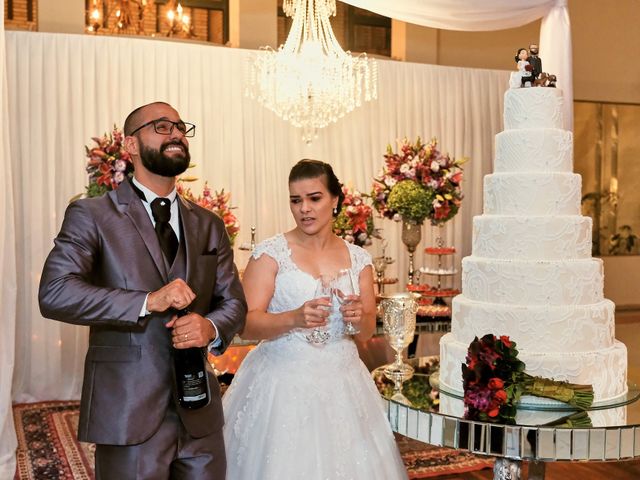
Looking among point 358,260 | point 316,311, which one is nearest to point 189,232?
point 316,311

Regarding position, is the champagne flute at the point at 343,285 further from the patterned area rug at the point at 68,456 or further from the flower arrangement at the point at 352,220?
the flower arrangement at the point at 352,220

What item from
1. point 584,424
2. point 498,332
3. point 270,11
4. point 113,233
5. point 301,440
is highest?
point 270,11

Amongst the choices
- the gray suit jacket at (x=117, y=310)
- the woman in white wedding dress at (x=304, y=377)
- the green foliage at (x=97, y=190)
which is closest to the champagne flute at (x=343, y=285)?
the woman in white wedding dress at (x=304, y=377)

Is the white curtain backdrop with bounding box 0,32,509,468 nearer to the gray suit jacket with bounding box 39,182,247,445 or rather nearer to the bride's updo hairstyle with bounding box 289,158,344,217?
the bride's updo hairstyle with bounding box 289,158,344,217

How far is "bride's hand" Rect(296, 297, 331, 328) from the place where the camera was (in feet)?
9.32

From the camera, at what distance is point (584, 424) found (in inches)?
102

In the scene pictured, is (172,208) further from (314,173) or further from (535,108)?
(535,108)

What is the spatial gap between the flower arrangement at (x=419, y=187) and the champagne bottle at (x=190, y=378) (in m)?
3.81

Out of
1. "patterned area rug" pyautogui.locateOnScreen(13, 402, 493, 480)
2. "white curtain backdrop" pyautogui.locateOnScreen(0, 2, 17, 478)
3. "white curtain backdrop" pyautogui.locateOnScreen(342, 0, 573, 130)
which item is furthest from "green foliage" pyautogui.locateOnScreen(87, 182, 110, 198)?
"white curtain backdrop" pyautogui.locateOnScreen(342, 0, 573, 130)

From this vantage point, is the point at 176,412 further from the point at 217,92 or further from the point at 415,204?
the point at 217,92

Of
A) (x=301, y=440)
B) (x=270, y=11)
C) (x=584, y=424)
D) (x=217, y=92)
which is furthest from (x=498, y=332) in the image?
(x=270, y=11)

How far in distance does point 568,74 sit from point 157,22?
616 centimetres

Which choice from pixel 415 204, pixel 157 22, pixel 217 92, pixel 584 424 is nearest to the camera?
pixel 584 424

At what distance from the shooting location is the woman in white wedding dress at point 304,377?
3100mm
